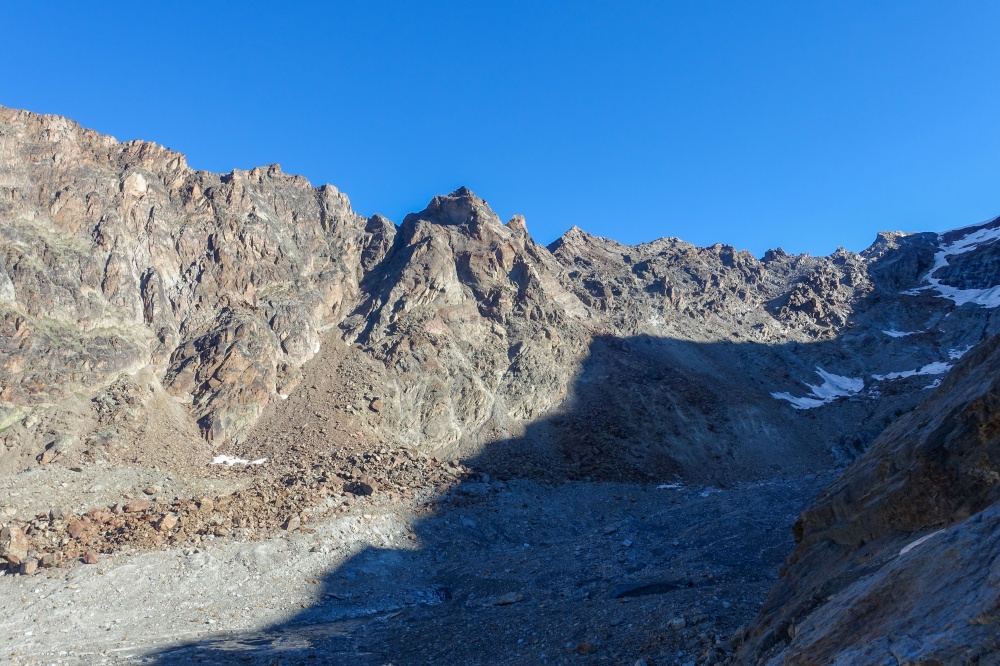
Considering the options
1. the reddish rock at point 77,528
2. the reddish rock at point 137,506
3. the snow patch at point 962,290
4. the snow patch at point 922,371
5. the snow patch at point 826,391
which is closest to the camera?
the reddish rock at point 77,528

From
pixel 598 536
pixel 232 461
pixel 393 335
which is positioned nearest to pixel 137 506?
pixel 232 461

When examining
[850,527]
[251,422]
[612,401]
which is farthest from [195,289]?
[850,527]

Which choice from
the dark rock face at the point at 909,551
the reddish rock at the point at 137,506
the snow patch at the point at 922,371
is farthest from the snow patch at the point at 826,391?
the reddish rock at the point at 137,506

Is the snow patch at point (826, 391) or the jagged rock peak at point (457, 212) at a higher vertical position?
the jagged rock peak at point (457, 212)

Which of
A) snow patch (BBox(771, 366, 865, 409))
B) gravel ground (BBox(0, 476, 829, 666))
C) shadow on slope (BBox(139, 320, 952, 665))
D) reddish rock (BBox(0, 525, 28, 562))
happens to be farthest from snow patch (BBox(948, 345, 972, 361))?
reddish rock (BBox(0, 525, 28, 562))

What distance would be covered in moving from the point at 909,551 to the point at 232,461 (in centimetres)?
4107

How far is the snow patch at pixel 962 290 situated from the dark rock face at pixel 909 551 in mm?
90943

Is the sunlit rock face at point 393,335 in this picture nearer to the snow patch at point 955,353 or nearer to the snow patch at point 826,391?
the snow patch at point 955,353

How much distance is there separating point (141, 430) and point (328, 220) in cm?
3448

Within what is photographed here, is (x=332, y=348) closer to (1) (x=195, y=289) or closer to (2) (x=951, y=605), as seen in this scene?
(1) (x=195, y=289)

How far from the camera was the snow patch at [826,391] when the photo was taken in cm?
6506

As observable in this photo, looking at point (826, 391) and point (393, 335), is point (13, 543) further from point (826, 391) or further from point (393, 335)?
point (826, 391)

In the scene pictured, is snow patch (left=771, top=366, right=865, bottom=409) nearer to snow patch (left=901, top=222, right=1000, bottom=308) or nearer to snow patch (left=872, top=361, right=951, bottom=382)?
snow patch (left=872, top=361, right=951, bottom=382)

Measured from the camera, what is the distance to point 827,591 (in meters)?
9.34
